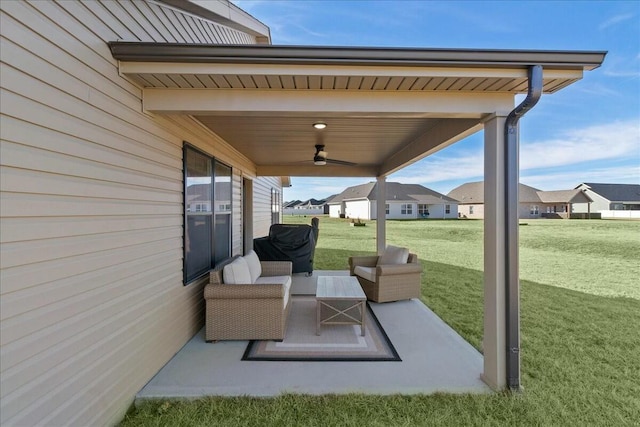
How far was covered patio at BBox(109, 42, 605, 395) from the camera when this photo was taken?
2.36 meters

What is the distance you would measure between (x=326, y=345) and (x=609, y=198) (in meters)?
49.0

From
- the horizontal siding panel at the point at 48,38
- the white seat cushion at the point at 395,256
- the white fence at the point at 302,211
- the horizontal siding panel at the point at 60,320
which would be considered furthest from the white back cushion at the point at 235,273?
the white fence at the point at 302,211

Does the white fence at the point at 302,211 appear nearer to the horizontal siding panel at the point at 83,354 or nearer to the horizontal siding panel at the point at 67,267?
the horizontal siding panel at the point at 67,267

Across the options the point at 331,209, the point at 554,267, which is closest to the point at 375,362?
the point at 554,267

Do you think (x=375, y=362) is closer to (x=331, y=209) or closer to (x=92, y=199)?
(x=92, y=199)

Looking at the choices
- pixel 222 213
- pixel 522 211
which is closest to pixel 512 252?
pixel 222 213

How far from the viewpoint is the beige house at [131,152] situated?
1672mm

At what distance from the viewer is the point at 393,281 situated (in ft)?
16.9

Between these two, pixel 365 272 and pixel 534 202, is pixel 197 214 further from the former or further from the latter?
pixel 534 202

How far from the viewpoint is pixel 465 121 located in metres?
3.17

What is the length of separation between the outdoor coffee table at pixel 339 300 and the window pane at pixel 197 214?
1.66 metres

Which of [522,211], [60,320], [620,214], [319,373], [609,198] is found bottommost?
[319,373]

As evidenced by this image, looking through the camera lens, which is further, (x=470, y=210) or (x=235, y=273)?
(x=470, y=210)

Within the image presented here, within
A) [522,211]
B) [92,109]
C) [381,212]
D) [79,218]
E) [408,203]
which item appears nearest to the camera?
[79,218]
